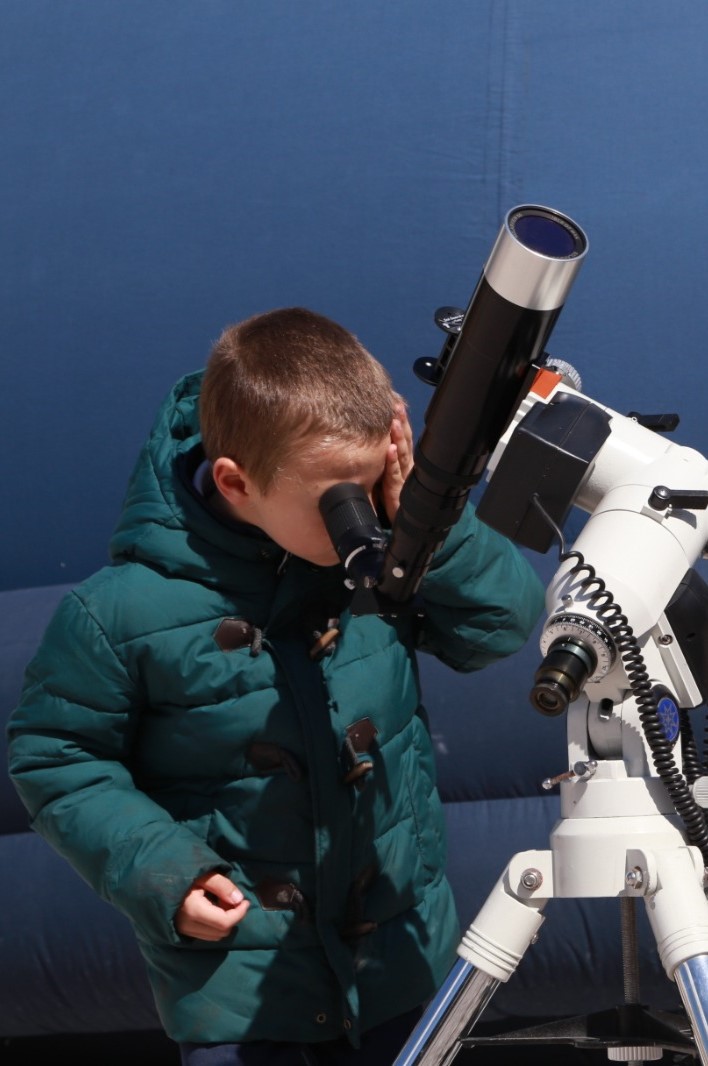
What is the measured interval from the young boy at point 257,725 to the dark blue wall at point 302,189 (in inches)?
36.0

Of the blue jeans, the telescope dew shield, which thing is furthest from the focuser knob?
the blue jeans

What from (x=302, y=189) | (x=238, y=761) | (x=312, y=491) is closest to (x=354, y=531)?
(x=312, y=491)

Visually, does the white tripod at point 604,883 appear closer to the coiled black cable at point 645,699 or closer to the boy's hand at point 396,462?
the coiled black cable at point 645,699

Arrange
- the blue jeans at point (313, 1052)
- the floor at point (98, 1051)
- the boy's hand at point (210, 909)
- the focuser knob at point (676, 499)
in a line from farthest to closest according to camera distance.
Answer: the floor at point (98, 1051) < the blue jeans at point (313, 1052) < the boy's hand at point (210, 909) < the focuser knob at point (676, 499)

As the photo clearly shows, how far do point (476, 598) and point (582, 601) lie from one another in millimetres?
539

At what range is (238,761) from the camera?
1.53m

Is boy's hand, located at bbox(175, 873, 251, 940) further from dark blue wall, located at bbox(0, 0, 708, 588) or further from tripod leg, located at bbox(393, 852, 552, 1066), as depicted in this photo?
dark blue wall, located at bbox(0, 0, 708, 588)

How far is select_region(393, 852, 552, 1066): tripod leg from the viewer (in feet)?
3.78

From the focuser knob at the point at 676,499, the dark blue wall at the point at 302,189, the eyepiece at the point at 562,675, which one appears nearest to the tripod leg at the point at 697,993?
the eyepiece at the point at 562,675

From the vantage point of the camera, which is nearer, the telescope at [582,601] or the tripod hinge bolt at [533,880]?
the telescope at [582,601]

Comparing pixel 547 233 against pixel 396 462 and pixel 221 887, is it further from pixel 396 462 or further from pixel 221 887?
pixel 221 887

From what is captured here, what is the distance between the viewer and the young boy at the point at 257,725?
1.48 meters

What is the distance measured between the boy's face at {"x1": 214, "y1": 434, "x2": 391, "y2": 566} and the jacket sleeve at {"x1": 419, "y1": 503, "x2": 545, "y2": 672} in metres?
0.16

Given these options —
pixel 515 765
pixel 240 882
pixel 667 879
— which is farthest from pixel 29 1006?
pixel 667 879
